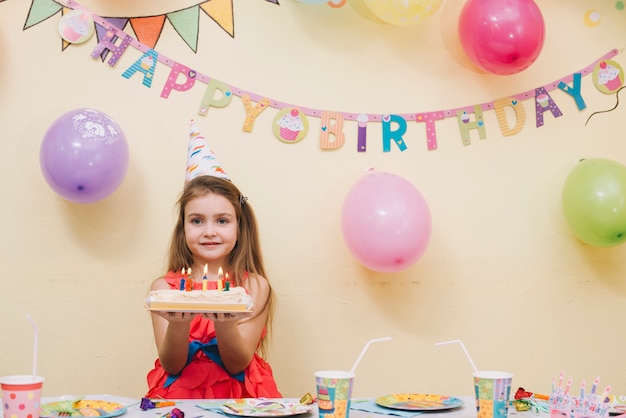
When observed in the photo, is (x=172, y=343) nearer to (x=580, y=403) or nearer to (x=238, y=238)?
(x=238, y=238)

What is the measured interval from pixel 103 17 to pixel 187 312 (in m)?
1.17

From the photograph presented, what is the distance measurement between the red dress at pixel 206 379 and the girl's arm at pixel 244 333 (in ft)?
0.12

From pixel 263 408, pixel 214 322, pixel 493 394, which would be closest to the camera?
pixel 493 394

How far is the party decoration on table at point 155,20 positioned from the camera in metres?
2.21

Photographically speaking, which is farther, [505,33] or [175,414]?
[505,33]

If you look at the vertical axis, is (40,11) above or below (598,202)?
above

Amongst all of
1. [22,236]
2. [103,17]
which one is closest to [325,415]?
[22,236]

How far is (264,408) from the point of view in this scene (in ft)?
4.25

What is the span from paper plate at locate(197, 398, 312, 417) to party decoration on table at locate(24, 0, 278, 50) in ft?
4.10

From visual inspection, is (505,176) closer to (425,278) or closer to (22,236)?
(425,278)

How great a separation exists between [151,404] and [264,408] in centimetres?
19

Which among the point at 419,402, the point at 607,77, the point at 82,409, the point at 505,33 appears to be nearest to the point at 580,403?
the point at 419,402

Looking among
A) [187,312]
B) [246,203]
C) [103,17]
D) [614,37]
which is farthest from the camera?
[614,37]

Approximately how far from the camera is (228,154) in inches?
89.0
